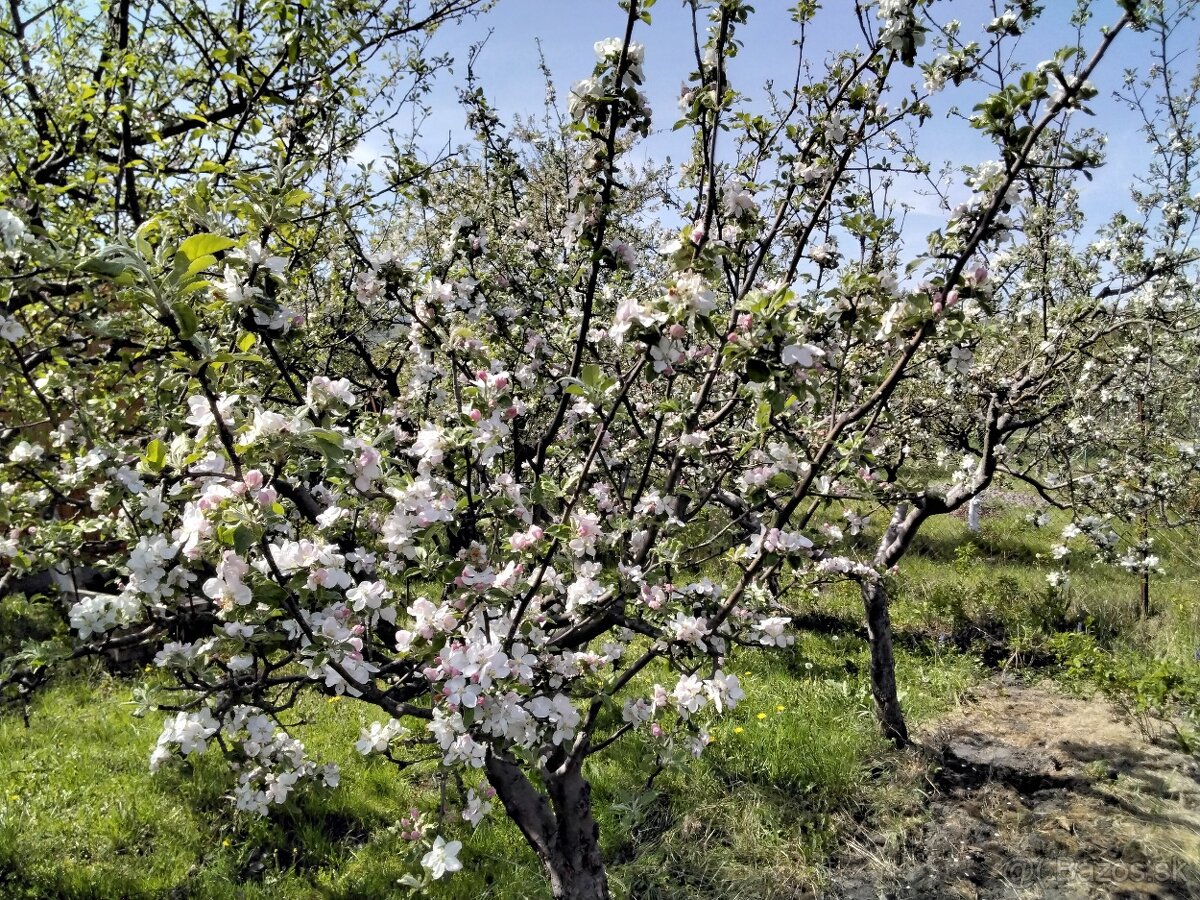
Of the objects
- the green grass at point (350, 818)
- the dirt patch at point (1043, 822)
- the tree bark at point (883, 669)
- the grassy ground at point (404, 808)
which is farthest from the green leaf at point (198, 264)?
the tree bark at point (883, 669)

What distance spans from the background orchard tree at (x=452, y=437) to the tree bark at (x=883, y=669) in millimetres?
1740

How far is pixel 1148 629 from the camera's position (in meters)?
6.32

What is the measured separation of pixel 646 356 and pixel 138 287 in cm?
106

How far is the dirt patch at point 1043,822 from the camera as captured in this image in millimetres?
3459

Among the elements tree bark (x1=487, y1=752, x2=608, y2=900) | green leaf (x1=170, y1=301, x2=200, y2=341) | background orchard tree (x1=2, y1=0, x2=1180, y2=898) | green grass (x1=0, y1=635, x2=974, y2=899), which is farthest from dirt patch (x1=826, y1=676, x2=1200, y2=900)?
green leaf (x1=170, y1=301, x2=200, y2=341)

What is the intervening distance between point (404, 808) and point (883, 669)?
3133 mm

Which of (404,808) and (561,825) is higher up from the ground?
(561,825)

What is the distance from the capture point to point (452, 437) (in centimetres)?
186

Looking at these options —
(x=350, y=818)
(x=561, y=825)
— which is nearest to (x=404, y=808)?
(x=350, y=818)

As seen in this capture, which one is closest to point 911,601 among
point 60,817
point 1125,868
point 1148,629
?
point 1148,629

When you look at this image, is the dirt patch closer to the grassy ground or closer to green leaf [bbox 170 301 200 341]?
the grassy ground

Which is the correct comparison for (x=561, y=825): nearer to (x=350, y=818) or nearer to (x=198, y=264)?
(x=350, y=818)

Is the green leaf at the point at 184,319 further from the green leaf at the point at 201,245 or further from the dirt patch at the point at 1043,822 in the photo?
the dirt patch at the point at 1043,822

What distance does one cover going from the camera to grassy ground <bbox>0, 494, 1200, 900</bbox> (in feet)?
10.9
